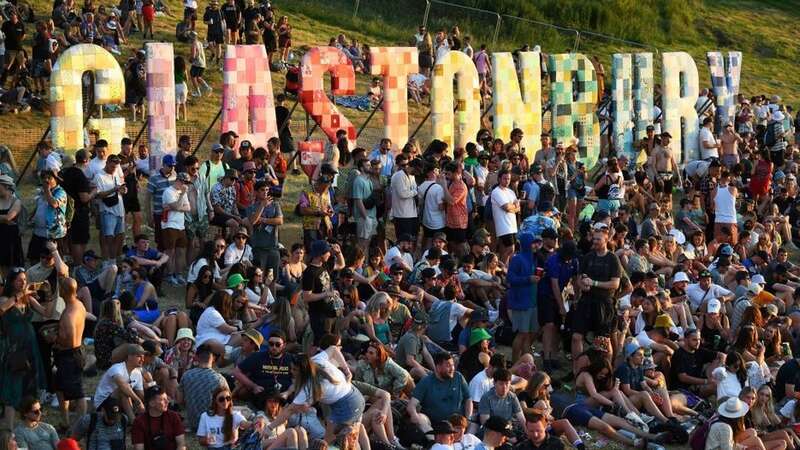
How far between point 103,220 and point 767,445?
27.9 feet

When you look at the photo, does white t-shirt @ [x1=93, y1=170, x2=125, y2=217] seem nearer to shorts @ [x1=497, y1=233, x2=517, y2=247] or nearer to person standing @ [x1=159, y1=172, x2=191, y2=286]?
person standing @ [x1=159, y1=172, x2=191, y2=286]

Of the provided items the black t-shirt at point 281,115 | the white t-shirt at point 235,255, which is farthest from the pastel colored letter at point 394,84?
the white t-shirt at point 235,255

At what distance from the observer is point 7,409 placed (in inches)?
592

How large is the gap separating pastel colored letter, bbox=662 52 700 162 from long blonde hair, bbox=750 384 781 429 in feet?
37.8

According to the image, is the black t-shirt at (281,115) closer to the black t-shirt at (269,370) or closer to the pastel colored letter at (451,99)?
the pastel colored letter at (451,99)

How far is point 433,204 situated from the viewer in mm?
21203

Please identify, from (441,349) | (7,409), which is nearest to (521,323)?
(441,349)

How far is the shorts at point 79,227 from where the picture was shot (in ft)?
64.4

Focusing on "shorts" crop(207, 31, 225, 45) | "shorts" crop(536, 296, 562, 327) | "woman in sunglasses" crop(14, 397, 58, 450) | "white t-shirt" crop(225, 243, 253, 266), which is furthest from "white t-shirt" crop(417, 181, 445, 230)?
"shorts" crop(207, 31, 225, 45)

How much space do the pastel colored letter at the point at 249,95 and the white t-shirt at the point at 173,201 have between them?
10.1 ft

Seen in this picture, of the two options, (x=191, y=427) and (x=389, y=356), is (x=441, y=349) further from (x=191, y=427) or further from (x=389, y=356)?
(x=191, y=427)

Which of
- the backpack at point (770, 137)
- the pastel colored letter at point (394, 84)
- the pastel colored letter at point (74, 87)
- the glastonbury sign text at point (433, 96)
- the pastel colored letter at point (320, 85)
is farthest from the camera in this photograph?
the backpack at point (770, 137)

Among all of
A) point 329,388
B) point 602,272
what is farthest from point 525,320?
point 329,388

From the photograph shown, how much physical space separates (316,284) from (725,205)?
8.91 m
